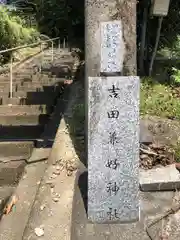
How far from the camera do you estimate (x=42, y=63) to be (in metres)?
14.1

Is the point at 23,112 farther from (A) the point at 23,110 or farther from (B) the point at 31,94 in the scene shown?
(B) the point at 31,94

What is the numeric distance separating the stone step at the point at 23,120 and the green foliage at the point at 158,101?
205cm

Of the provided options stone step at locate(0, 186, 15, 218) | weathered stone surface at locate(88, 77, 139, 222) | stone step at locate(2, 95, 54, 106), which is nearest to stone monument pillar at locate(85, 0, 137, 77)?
weathered stone surface at locate(88, 77, 139, 222)

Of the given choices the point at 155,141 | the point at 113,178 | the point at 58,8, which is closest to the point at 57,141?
the point at 155,141

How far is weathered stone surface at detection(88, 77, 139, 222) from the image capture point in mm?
3775

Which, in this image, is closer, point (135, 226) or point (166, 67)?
point (135, 226)

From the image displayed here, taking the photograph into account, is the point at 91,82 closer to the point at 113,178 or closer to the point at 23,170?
the point at 113,178

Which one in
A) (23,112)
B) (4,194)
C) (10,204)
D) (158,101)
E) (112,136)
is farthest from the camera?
(23,112)

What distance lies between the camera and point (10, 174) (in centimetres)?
579

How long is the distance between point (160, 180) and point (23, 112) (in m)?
4.38

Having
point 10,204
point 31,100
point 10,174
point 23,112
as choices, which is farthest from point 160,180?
point 31,100

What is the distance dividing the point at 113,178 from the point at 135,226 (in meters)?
0.56

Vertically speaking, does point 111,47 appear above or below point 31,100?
above

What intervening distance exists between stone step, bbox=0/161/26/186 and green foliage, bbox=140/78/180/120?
7.31 feet
